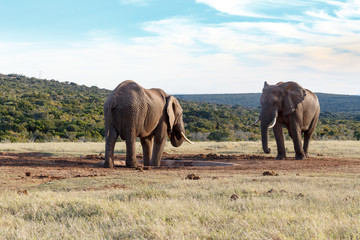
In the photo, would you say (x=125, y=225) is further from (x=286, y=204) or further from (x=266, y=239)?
(x=286, y=204)

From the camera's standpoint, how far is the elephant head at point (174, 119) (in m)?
16.3

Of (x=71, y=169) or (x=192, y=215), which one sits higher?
(x=192, y=215)

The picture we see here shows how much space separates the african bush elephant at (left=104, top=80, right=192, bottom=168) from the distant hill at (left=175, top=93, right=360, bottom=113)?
110 metres

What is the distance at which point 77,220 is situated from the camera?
6410mm

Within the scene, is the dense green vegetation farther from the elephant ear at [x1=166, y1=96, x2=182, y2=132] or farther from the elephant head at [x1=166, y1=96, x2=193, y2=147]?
the elephant ear at [x1=166, y1=96, x2=182, y2=132]

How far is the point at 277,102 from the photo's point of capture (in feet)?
60.5

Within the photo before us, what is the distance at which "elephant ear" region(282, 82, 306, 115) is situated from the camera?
60.5ft

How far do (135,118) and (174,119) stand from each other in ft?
9.01

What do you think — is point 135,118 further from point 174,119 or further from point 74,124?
point 74,124

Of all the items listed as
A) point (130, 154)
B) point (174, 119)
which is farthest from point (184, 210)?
point (174, 119)

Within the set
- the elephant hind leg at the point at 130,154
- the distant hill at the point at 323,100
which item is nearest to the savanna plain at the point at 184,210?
the elephant hind leg at the point at 130,154

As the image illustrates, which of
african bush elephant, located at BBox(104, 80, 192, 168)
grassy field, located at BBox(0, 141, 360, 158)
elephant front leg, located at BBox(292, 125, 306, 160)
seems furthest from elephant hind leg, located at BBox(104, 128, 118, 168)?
elephant front leg, located at BBox(292, 125, 306, 160)

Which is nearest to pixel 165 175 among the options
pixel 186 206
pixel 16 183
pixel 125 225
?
pixel 16 183

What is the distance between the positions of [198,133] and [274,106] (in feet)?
67.6
